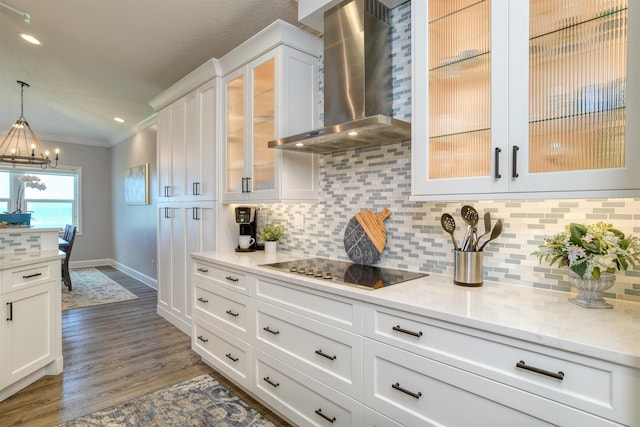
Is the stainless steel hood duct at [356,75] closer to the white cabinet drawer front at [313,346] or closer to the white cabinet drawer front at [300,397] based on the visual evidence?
the white cabinet drawer front at [313,346]

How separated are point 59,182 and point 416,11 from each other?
776 centimetres

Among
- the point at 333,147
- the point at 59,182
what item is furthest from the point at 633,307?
the point at 59,182

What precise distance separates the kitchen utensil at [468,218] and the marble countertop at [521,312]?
0.21 m

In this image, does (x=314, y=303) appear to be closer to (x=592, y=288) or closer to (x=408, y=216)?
(x=408, y=216)

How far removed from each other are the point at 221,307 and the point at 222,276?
0.23 m

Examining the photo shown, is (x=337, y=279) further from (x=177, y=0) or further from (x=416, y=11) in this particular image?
(x=177, y=0)

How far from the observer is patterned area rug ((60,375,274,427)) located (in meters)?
2.06

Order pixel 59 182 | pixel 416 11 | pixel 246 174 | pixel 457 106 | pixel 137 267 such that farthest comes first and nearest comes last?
pixel 59 182, pixel 137 267, pixel 246 174, pixel 416 11, pixel 457 106

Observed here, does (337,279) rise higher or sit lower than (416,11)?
lower

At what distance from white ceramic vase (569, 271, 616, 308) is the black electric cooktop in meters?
0.71

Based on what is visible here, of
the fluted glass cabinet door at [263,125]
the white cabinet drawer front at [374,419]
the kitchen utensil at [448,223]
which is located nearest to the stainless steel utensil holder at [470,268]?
the kitchen utensil at [448,223]

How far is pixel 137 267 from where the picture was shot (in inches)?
243

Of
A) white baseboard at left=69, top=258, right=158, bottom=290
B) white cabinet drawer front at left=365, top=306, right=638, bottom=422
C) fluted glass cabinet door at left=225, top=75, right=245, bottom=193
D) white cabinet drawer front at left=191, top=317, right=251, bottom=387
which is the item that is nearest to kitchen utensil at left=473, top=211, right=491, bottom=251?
white cabinet drawer front at left=365, top=306, right=638, bottom=422

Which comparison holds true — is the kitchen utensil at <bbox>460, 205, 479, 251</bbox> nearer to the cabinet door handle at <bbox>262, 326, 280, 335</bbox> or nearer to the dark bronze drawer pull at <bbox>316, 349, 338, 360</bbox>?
the dark bronze drawer pull at <bbox>316, 349, 338, 360</bbox>
